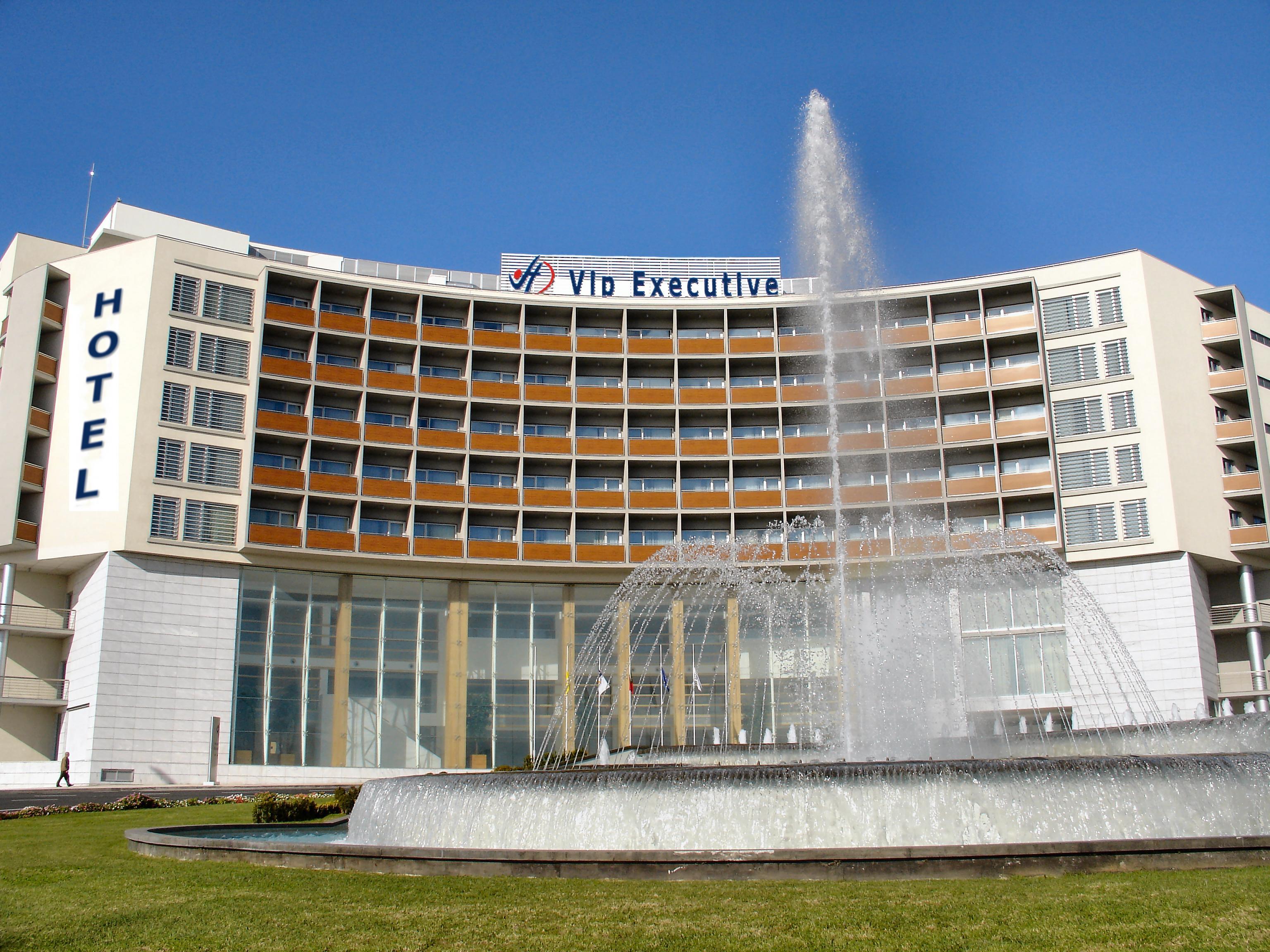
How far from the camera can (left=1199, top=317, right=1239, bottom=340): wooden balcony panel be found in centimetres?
6488

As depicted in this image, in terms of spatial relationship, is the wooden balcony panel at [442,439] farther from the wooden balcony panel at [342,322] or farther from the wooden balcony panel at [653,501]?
the wooden balcony panel at [653,501]

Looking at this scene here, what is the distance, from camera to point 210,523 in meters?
60.7

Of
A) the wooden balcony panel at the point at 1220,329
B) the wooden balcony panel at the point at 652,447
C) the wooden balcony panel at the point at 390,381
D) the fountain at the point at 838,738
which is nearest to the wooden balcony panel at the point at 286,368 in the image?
the wooden balcony panel at the point at 390,381

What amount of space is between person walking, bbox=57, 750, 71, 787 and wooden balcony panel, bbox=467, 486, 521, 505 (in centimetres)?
2445

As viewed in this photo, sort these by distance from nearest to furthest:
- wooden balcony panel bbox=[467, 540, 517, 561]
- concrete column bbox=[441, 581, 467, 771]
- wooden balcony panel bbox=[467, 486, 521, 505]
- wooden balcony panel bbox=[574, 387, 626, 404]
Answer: concrete column bbox=[441, 581, 467, 771]
wooden balcony panel bbox=[467, 540, 517, 561]
wooden balcony panel bbox=[467, 486, 521, 505]
wooden balcony panel bbox=[574, 387, 626, 404]

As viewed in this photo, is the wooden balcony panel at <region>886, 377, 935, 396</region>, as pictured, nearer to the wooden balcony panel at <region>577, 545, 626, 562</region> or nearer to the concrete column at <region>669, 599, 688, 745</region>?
the concrete column at <region>669, 599, 688, 745</region>

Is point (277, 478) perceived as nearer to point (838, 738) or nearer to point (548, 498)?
point (548, 498)

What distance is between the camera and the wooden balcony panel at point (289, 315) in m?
65.0

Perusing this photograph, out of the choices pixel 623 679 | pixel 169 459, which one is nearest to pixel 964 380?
pixel 623 679

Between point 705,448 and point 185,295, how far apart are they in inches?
1209

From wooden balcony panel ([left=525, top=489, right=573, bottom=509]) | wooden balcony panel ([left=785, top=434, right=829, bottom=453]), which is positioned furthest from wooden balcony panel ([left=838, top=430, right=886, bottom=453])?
wooden balcony panel ([left=525, top=489, right=573, bottom=509])

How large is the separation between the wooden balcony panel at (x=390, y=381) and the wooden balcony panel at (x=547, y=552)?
38.2ft

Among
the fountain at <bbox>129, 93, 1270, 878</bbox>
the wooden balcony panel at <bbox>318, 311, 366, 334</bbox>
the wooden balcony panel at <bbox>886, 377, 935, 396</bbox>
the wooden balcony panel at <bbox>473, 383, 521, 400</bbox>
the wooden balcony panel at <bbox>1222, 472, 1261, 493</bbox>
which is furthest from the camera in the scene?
the wooden balcony panel at <bbox>473, 383, 521, 400</bbox>

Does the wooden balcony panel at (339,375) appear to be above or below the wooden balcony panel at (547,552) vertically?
above
